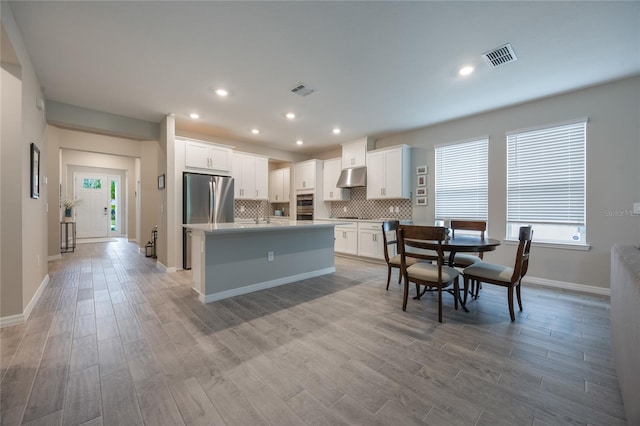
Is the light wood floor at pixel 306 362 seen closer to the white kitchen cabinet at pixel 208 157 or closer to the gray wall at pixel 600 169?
the gray wall at pixel 600 169

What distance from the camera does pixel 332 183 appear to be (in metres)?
6.49

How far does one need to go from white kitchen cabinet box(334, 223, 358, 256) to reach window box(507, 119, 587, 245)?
2.79 m

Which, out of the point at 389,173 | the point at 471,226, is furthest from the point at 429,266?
the point at 389,173

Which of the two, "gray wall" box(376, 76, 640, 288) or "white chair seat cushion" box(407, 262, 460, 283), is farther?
"gray wall" box(376, 76, 640, 288)

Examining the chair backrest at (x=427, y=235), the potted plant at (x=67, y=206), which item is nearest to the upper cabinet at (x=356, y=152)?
the chair backrest at (x=427, y=235)

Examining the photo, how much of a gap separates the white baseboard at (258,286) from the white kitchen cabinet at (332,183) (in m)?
2.43

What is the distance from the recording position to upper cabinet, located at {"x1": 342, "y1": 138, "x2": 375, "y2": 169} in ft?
18.9

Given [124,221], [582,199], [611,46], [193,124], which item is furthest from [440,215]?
[124,221]

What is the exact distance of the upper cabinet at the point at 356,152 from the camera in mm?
5754

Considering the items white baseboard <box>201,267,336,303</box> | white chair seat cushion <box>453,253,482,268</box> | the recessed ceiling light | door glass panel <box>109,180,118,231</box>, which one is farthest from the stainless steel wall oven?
door glass panel <box>109,180,118,231</box>

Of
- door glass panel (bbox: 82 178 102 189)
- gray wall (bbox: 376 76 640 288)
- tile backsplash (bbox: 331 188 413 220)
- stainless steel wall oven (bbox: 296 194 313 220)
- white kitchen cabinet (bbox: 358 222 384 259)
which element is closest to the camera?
gray wall (bbox: 376 76 640 288)

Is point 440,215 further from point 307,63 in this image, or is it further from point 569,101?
point 307,63

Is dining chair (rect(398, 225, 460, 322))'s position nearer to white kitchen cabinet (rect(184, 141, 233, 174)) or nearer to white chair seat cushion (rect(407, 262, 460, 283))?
white chair seat cushion (rect(407, 262, 460, 283))

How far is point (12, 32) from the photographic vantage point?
84.3 inches
